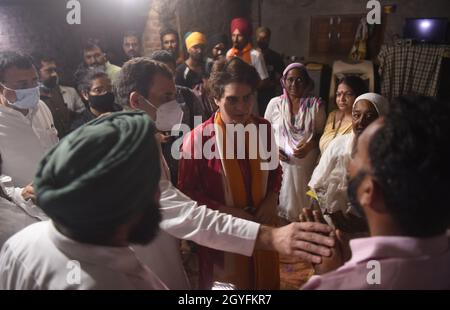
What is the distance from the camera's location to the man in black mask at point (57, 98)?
13.0ft

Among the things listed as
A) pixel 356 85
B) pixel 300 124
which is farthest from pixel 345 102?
pixel 300 124

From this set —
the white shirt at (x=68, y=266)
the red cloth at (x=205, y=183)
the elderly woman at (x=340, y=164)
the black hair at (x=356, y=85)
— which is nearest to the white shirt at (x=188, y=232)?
the red cloth at (x=205, y=183)

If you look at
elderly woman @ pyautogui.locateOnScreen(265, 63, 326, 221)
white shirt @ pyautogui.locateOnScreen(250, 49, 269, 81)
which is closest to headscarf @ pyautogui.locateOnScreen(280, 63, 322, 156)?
elderly woman @ pyautogui.locateOnScreen(265, 63, 326, 221)

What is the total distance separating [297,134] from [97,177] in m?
3.08

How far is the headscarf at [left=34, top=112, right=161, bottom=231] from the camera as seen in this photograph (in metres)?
0.97

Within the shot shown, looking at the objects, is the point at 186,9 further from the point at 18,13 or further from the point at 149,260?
the point at 149,260

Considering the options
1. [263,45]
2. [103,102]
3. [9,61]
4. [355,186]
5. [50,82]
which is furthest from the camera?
[263,45]

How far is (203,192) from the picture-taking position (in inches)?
82.8

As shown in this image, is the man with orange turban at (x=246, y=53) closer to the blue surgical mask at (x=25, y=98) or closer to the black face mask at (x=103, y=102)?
the black face mask at (x=103, y=102)

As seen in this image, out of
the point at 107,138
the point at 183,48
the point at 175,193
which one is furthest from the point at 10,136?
the point at 183,48

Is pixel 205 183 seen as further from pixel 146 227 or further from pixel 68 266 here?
pixel 68 266

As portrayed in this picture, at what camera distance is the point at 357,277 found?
1012 mm

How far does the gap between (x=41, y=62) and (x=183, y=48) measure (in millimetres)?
2635

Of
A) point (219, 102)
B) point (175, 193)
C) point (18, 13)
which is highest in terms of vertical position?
point (18, 13)
